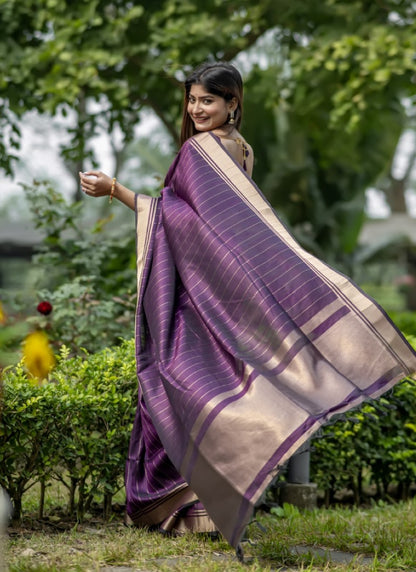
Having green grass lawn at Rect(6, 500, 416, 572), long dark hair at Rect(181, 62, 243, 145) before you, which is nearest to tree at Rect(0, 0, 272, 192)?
long dark hair at Rect(181, 62, 243, 145)

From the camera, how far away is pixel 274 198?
12.8 m

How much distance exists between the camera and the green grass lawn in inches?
107

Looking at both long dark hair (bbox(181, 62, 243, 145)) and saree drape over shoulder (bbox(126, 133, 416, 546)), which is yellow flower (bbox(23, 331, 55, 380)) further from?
long dark hair (bbox(181, 62, 243, 145))

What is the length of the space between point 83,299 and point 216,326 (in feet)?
6.74

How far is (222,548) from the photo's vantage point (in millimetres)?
3021

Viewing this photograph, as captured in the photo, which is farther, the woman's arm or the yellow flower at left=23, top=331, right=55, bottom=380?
the yellow flower at left=23, top=331, right=55, bottom=380

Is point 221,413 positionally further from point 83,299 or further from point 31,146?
point 31,146

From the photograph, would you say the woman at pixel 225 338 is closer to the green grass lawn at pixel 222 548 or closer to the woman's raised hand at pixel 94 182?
the woman's raised hand at pixel 94 182

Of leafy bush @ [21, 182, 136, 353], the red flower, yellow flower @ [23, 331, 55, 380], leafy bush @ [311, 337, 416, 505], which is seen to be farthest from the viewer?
leafy bush @ [21, 182, 136, 353]

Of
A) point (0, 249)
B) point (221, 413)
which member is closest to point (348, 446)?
point (221, 413)

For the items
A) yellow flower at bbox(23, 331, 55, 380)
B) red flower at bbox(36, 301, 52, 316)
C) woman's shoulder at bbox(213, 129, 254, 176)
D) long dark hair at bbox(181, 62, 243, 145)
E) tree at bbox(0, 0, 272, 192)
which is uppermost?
tree at bbox(0, 0, 272, 192)

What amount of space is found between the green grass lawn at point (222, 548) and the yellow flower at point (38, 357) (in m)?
1.04

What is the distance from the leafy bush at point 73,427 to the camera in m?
3.28

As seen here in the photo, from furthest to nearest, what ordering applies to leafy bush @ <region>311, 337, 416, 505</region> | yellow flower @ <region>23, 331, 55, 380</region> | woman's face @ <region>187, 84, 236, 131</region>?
1. yellow flower @ <region>23, 331, 55, 380</region>
2. leafy bush @ <region>311, 337, 416, 505</region>
3. woman's face @ <region>187, 84, 236, 131</region>
